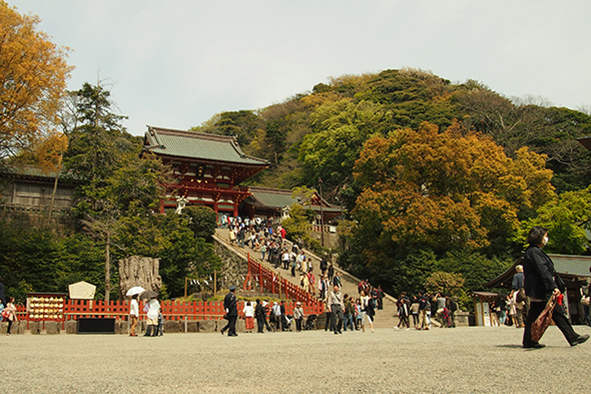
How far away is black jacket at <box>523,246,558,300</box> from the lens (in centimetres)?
566

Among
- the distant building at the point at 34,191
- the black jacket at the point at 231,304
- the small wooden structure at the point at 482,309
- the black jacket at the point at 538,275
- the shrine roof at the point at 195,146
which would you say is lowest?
the small wooden structure at the point at 482,309

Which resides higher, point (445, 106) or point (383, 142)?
point (445, 106)

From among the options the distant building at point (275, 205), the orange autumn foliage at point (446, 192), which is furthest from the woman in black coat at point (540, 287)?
the distant building at point (275, 205)

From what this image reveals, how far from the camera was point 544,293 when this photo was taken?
5.70 meters

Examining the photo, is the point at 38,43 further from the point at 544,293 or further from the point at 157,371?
the point at 544,293

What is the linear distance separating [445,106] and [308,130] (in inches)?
596

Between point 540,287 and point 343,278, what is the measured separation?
21648 millimetres

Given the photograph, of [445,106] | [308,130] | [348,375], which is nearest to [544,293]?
[348,375]

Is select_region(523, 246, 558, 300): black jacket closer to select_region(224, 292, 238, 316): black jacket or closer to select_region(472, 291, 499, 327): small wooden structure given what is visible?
select_region(224, 292, 238, 316): black jacket

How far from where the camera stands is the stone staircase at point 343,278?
20.7 meters

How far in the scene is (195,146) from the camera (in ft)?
133

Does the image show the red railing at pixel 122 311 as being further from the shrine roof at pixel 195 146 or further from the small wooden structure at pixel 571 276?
the shrine roof at pixel 195 146

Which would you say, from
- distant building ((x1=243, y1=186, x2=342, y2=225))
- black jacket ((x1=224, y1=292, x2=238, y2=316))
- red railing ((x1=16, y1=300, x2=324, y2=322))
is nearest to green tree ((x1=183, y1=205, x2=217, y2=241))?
distant building ((x1=243, y1=186, x2=342, y2=225))

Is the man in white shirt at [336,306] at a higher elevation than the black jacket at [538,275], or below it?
below
